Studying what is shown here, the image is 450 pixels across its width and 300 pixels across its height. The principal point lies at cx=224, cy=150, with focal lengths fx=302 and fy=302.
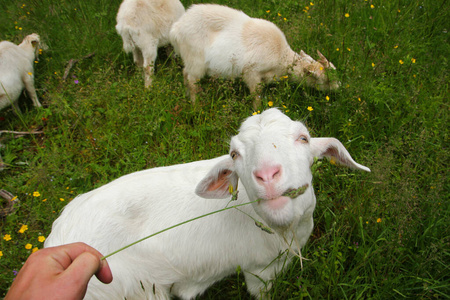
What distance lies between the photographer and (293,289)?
237 cm

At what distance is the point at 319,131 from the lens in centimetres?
346

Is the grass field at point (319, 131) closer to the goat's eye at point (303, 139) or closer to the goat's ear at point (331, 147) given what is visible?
the goat's ear at point (331, 147)

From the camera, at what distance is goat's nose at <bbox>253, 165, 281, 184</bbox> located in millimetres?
1478

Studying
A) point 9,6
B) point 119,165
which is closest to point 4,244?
point 119,165

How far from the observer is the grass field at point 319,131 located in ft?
7.64

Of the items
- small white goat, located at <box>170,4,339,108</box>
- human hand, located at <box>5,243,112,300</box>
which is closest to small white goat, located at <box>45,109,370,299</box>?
human hand, located at <box>5,243,112,300</box>

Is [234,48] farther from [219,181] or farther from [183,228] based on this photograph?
[183,228]

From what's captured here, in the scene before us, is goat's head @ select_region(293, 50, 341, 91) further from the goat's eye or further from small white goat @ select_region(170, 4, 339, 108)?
the goat's eye

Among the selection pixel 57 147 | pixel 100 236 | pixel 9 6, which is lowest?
pixel 57 147

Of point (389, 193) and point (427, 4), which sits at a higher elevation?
point (427, 4)

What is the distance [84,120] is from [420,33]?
4.81 meters

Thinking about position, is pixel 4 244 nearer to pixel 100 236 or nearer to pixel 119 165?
pixel 119 165

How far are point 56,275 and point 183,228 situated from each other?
3.63 feet

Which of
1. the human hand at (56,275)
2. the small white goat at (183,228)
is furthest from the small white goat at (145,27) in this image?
the human hand at (56,275)
